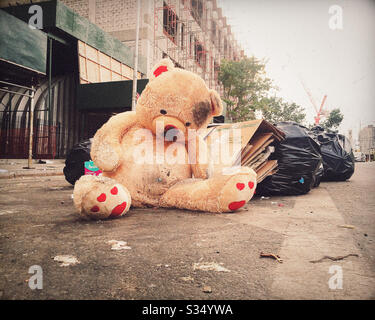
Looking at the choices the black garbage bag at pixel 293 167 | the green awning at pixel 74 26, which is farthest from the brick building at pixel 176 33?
the black garbage bag at pixel 293 167

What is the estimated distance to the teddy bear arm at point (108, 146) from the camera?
2117mm

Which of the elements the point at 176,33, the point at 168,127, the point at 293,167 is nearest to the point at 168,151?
the point at 168,127

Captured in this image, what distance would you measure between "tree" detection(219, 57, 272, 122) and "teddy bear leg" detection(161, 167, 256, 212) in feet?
42.4

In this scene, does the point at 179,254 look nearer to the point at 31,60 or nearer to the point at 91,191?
the point at 91,191

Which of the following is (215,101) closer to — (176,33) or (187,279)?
(187,279)

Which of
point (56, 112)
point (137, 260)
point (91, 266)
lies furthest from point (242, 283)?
point (56, 112)

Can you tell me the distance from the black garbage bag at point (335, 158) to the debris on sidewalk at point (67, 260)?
16.1ft

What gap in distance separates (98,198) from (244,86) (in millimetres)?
14126

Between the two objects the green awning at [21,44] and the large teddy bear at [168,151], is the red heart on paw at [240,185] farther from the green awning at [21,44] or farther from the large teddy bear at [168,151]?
the green awning at [21,44]

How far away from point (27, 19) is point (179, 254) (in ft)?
35.3

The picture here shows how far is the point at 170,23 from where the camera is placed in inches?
523

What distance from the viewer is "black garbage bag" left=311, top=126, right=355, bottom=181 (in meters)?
4.90
